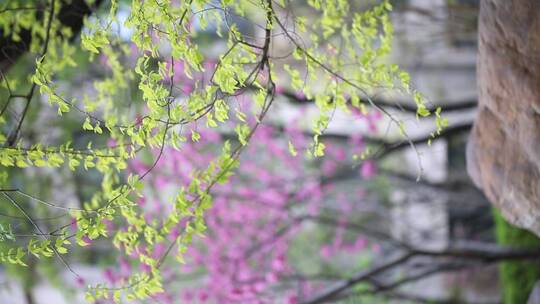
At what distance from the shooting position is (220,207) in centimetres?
647

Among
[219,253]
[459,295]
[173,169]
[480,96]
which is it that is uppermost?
[173,169]

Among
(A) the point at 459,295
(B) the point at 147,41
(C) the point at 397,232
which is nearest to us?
(B) the point at 147,41

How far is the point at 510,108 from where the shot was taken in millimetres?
2568

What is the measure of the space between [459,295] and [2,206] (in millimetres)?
4473

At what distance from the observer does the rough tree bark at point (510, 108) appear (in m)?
2.37

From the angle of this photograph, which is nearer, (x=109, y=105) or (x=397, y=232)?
(x=109, y=105)

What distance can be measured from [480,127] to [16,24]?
2095 millimetres

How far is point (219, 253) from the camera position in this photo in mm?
6203

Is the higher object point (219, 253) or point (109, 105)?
point (109, 105)

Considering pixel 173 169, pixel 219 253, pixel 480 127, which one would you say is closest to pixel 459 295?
pixel 219 253

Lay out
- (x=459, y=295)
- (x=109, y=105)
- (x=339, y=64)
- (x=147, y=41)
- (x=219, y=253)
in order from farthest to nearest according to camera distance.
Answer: (x=459, y=295) < (x=219, y=253) < (x=109, y=105) < (x=339, y=64) < (x=147, y=41)

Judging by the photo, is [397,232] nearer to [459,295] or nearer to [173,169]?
[459,295]

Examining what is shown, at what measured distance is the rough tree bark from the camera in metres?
2.37

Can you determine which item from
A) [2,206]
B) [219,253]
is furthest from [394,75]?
[219,253]
